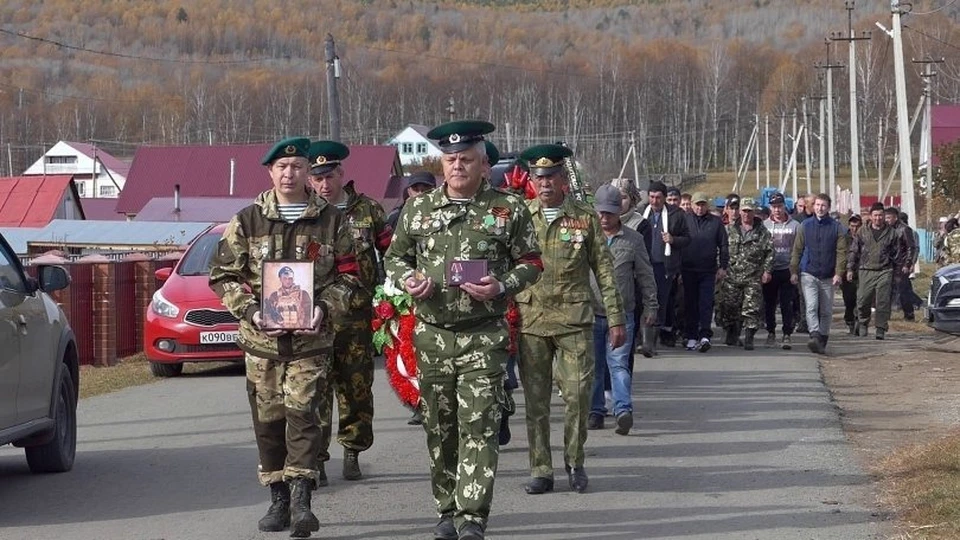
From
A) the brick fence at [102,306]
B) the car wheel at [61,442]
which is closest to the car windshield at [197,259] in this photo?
the brick fence at [102,306]

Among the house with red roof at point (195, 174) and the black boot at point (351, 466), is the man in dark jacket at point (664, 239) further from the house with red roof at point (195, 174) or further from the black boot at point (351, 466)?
the house with red roof at point (195, 174)

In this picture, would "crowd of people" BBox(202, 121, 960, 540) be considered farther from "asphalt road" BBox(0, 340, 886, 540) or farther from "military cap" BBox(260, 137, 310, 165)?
"asphalt road" BBox(0, 340, 886, 540)

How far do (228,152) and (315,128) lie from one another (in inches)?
2031

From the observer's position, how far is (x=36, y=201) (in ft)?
258

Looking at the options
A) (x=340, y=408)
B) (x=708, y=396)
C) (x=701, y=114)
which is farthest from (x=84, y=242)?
(x=701, y=114)

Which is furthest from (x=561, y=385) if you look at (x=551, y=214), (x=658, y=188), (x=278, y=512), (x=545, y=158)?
(x=658, y=188)

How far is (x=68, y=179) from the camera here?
79062 mm

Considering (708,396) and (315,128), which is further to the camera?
(315,128)

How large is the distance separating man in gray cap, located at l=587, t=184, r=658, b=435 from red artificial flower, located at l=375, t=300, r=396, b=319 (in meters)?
1.68

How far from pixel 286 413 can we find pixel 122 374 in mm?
10384

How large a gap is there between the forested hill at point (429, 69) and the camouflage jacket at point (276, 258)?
306 feet

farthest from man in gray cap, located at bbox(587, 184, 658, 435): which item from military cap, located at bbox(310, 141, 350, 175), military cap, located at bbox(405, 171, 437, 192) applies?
military cap, located at bbox(310, 141, 350, 175)

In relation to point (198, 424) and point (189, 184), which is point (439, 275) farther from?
point (189, 184)

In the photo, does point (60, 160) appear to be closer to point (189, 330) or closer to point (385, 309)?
point (189, 330)
